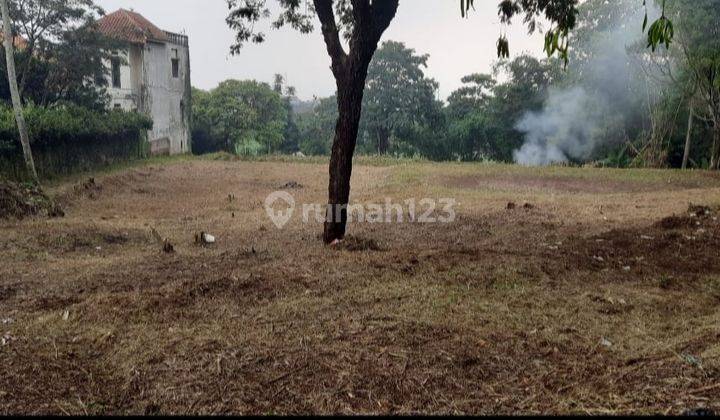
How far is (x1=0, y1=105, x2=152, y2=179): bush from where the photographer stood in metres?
12.6

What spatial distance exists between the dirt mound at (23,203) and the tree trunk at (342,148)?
560 cm

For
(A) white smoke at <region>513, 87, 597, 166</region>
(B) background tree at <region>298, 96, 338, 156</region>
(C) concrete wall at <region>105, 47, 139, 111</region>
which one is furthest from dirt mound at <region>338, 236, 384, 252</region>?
(B) background tree at <region>298, 96, 338, 156</region>

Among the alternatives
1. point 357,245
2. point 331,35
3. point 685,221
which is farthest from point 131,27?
point 685,221

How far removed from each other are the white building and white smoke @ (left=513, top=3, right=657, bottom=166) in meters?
19.5

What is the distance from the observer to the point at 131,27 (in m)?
27.5

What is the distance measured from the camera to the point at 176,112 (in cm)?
3117

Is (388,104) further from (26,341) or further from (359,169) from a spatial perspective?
(26,341)

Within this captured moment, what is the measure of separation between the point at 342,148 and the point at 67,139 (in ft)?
39.8

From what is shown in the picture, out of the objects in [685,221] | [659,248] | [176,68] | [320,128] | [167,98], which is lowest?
[659,248]

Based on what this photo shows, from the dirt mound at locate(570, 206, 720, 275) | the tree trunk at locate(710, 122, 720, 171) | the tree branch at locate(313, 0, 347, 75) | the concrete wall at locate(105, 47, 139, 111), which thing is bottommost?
the dirt mound at locate(570, 206, 720, 275)

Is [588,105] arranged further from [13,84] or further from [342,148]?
[13,84]

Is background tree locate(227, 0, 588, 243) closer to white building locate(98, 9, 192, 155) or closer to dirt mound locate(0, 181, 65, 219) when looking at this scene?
dirt mound locate(0, 181, 65, 219)

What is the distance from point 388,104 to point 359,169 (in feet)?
46.0

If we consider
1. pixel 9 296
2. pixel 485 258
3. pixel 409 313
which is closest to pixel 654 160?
pixel 485 258
